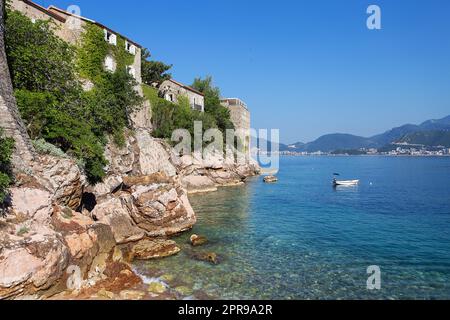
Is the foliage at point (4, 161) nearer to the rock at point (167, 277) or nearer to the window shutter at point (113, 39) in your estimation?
the rock at point (167, 277)

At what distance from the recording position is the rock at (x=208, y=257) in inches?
607

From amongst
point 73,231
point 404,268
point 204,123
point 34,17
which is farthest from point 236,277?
point 204,123

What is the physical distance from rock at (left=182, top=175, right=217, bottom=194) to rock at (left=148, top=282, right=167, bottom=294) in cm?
2591

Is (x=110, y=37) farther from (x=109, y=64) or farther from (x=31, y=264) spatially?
(x=31, y=264)

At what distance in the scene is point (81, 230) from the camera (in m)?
13.7

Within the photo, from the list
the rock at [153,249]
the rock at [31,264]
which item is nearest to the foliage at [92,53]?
the rock at [153,249]

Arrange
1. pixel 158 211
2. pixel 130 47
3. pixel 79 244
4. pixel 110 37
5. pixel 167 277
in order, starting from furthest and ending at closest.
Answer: pixel 130 47 < pixel 110 37 < pixel 158 211 < pixel 167 277 < pixel 79 244

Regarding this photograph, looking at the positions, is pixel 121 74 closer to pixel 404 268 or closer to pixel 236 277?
pixel 236 277

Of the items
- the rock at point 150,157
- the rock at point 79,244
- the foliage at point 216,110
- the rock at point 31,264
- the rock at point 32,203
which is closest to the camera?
the rock at point 31,264

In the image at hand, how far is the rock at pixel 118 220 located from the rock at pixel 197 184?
19.5 meters

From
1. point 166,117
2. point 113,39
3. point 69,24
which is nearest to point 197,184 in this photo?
point 166,117

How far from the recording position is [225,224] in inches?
901

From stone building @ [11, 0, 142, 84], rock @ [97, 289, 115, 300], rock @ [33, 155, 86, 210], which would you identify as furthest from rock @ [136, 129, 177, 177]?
rock @ [97, 289, 115, 300]

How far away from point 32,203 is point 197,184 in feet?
90.6
